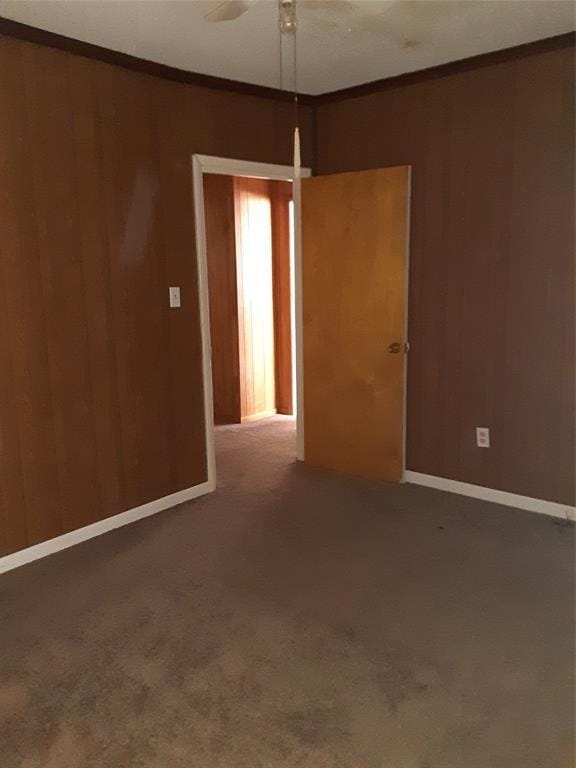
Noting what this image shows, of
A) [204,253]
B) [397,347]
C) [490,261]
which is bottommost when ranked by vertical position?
[397,347]

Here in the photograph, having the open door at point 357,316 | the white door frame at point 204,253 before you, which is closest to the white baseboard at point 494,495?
the open door at point 357,316

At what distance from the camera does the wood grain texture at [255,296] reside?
18.1 ft

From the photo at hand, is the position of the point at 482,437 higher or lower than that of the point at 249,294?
lower

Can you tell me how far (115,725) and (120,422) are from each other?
177 centimetres

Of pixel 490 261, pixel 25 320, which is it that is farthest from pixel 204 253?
pixel 490 261

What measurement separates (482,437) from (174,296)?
6.55 ft

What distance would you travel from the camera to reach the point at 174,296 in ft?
12.3

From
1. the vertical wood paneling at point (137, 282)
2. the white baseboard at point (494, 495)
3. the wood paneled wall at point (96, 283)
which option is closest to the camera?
the wood paneled wall at point (96, 283)

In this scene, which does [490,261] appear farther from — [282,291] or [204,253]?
[282,291]

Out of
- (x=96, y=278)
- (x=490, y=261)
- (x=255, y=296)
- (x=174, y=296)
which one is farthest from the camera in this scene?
(x=255, y=296)

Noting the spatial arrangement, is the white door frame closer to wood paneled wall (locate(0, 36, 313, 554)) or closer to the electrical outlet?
wood paneled wall (locate(0, 36, 313, 554))

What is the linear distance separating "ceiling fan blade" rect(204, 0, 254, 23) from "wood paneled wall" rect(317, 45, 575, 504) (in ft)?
4.98

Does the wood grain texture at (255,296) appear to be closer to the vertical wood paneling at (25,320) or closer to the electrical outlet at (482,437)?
the electrical outlet at (482,437)

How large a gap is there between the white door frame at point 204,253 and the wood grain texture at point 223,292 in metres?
1.24
